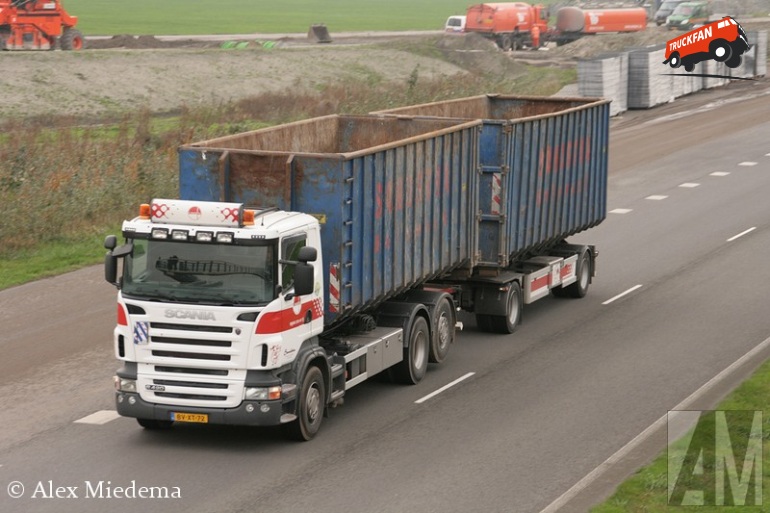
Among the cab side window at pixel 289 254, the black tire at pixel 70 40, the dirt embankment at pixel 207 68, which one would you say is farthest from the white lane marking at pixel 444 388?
the black tire at pixel 70 40

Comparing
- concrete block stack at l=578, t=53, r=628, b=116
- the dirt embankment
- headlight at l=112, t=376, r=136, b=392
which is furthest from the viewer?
the dirt embankment

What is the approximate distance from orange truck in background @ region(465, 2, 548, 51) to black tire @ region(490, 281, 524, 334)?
6807 centimetres

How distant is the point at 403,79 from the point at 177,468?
54976mm

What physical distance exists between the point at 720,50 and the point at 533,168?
3751 millimetres

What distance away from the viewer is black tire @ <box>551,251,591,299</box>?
2363 centimetres

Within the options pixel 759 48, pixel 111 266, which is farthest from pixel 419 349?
pixel 759 48

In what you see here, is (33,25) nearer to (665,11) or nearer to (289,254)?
(665,11)

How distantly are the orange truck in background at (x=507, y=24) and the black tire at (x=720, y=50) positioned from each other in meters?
66.2

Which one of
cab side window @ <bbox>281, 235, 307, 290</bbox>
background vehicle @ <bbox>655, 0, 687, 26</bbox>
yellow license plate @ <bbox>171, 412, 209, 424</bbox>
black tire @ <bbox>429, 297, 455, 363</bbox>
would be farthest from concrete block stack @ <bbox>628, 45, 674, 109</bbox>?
background vehicle @ <bbox>655, 0, 687, 26</bbox>

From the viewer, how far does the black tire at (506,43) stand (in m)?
87.7

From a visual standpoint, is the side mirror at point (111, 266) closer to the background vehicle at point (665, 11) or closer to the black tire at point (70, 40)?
the black tire at point (70, 40)

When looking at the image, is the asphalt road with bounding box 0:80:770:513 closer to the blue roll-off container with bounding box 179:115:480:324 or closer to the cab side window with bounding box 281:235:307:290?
the blue roll-off container with bounding box 179:115:480:324

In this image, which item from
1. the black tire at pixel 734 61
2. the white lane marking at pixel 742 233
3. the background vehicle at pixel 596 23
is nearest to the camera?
the black tire at pixel 734 61

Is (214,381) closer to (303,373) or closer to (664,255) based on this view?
(303,373)
